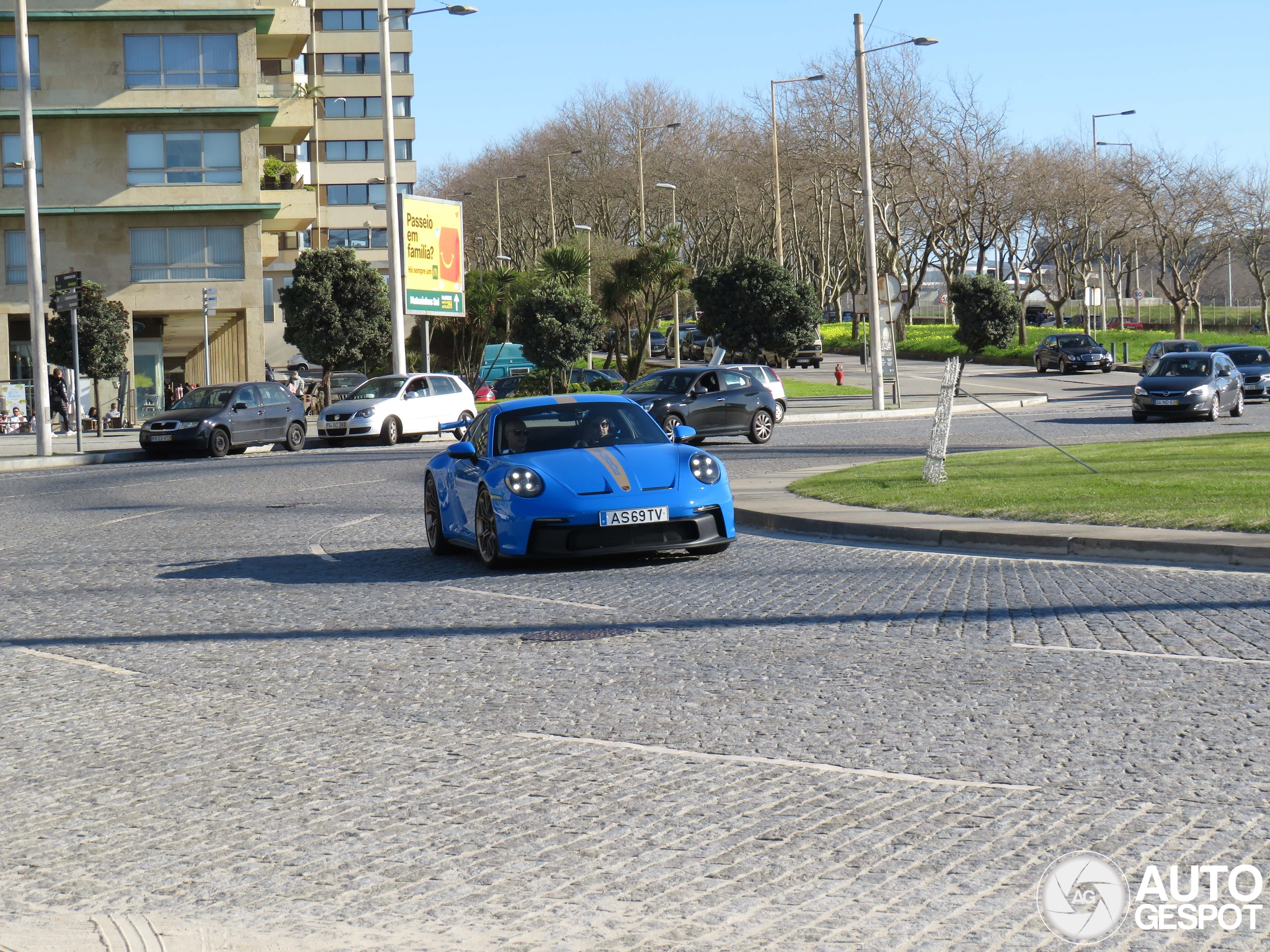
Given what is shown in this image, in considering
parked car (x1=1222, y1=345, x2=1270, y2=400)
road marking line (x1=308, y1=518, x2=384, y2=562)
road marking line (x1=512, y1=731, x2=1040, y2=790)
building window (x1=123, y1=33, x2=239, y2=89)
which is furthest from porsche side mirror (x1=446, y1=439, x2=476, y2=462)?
building window (x1=123, y1=33, x2=239, y2=89)

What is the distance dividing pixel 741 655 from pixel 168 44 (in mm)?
49123

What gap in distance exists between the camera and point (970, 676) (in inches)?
284

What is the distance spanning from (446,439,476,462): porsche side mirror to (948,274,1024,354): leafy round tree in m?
57.6

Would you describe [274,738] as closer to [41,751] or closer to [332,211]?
[41,751]

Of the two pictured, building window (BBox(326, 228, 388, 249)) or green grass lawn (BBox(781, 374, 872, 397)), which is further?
building window (BBox(326, 228, 388, 249))

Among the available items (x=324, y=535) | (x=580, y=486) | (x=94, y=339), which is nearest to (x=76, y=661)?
(x=580, y=486)

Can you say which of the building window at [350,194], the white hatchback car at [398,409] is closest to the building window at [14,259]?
the white hatchback car at [398,409]

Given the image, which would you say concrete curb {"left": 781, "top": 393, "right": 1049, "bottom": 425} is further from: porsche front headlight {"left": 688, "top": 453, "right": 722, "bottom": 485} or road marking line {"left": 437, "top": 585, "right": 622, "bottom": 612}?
road marking line {"left": 437, "top": 585, "right": 622, "bottom": 612}

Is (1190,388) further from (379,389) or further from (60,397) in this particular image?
(60,397)

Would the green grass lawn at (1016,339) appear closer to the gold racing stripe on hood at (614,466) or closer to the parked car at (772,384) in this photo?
the parked car at (772,384)

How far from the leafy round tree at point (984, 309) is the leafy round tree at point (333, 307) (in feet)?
106

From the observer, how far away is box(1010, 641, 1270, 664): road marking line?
739 cm

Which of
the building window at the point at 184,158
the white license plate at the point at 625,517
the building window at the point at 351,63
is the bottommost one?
the white license plate at the point at 625,517

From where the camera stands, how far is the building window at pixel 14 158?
165 ft
